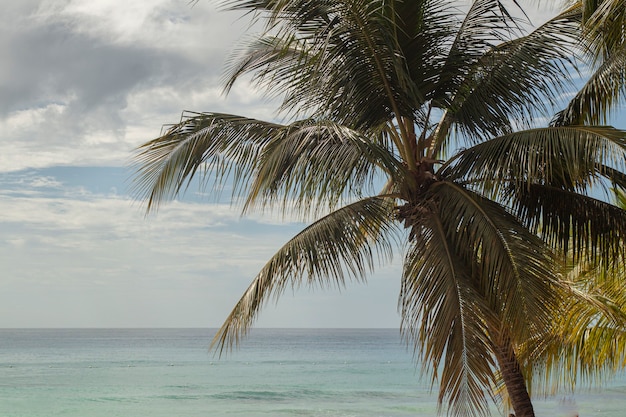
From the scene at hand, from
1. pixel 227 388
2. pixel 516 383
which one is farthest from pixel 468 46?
pixel 227 388

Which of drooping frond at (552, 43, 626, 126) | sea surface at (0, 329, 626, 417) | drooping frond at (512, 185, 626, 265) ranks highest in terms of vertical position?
drooping frond at (552, 43, 626, 126)

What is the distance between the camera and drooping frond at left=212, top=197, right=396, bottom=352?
24.3 feet

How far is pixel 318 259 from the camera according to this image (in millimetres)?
7383

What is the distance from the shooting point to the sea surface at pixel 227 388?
2895 centimetres

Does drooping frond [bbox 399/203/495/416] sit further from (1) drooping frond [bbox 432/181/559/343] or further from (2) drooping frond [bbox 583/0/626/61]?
(2) drooping frond [bbox 583/0/626/61]

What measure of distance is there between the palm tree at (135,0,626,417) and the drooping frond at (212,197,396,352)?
1cm

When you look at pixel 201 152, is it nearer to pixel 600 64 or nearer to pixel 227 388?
pixel 600 64

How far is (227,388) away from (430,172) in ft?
101

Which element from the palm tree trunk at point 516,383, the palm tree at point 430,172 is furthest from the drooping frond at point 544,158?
the palm tree trunk at point 516,383

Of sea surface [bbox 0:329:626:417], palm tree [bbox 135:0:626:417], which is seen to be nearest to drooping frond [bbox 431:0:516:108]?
palm tree [bbox 135:0:626:417]

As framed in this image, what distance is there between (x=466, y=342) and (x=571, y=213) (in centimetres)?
188

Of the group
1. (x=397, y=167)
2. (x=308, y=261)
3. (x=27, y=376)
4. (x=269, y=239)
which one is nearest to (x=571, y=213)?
(x=397, y=167)

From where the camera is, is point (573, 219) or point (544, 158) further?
point (573, 219)

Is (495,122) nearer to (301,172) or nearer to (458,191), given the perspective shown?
(458,191)
